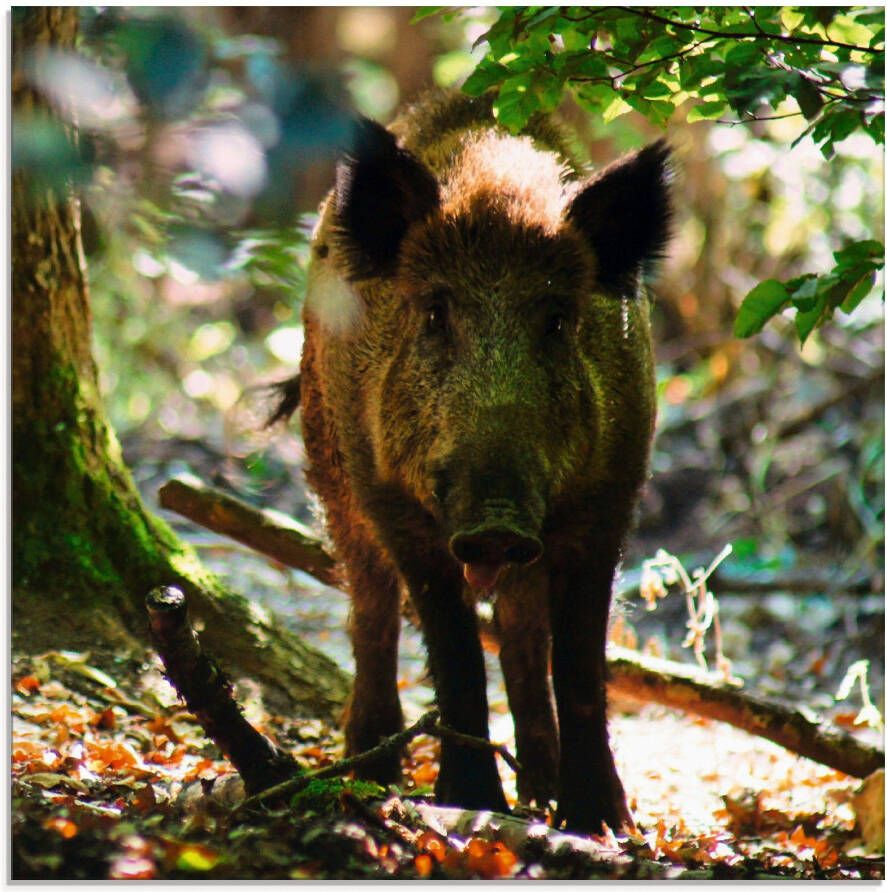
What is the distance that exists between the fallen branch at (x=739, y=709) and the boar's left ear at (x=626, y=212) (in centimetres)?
139

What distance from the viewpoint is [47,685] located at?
3.99 meters

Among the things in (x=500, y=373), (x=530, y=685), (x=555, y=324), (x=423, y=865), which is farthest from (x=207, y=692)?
(x=530, y=685)

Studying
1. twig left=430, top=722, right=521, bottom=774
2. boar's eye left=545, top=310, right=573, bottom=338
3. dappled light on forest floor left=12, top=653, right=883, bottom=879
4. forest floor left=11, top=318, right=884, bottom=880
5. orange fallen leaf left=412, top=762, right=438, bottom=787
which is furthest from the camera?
orange fallen leaf left=412, top=762, right=438, bottom=787

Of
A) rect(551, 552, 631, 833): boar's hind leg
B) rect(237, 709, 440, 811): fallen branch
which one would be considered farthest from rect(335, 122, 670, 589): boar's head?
rect(237, 709, 440, 811): fallen branch

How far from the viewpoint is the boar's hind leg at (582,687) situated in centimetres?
371

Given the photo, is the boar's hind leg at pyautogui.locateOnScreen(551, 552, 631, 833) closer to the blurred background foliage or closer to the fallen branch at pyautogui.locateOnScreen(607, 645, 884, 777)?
the fallen branch at pyautogui.locateOnScreen(607, 645, 884, 777)

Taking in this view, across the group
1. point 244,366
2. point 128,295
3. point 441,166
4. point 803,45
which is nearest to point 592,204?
point 441,166

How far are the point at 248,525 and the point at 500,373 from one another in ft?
6.74

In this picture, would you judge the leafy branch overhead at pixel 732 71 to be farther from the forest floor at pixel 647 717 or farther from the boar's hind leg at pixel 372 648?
the boar's hind leg at pixel 372 648

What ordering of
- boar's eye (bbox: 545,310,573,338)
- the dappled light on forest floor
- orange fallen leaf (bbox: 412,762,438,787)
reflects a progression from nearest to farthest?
the dappled light on forest floor < boar's eye (bbox: 545,310,573,338) < orange fallen leaf (bbox: 412,762,438,787)

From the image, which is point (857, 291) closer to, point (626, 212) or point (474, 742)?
point (626, 212)

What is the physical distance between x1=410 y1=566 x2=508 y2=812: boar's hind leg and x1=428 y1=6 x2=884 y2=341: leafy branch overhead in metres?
1.38

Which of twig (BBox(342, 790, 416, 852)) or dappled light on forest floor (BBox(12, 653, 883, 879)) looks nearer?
dappled light on forest floor (BBox(12, 653, 883, 879))

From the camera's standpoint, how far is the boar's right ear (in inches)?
145
